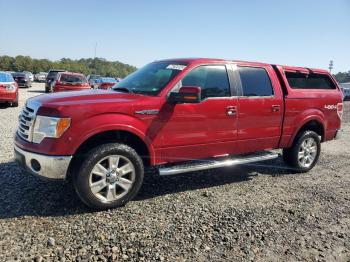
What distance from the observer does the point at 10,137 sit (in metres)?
8.24

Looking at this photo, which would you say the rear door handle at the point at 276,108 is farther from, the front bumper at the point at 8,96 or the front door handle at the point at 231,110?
the front bumper at the point at 8,96

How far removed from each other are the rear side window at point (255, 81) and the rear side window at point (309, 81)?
2.13 feet

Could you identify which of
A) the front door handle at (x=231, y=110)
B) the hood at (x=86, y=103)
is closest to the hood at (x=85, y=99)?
the hood at (x=86, y=103)

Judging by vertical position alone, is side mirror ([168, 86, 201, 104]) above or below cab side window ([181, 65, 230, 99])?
below

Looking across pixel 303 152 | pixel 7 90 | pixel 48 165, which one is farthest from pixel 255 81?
pixel 7 90

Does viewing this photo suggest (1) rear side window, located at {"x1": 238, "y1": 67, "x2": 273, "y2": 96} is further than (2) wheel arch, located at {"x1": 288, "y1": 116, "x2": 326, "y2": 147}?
No

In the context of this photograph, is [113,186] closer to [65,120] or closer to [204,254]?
[65,120]

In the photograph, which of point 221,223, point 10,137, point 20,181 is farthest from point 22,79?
point 221,223

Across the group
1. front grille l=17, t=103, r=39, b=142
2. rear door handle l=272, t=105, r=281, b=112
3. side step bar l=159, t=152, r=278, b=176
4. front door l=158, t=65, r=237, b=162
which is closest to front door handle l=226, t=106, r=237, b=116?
front door l=158, t=65, r=237, b=162

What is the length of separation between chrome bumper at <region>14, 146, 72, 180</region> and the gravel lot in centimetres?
49

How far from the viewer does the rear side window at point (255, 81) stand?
223 inches

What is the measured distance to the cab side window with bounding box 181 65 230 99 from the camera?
511cm

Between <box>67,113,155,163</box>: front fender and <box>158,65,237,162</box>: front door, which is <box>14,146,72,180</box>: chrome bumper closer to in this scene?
<box>67,113,155,163</box>: front fender

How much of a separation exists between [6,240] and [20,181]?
5.90 ft
